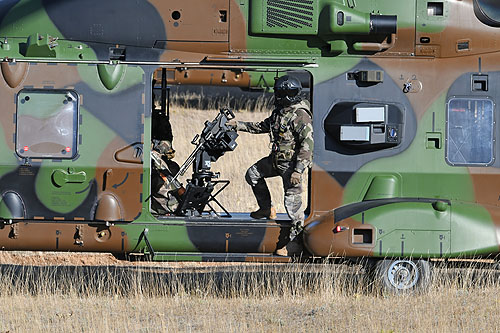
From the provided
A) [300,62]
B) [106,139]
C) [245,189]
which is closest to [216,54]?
[300,62]

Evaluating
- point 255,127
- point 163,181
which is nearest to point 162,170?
point 163,181

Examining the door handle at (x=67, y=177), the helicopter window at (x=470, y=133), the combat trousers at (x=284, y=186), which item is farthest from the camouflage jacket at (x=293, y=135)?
the door handle at (x=67, y=177)

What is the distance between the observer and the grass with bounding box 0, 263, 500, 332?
7.82 meters

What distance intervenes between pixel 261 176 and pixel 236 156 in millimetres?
10961

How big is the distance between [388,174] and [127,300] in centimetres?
308

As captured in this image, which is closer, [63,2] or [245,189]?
[63,2]

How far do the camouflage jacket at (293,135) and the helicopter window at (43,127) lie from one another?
2.15 meters

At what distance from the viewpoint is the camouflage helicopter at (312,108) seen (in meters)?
8.87

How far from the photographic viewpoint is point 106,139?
8.89 metres

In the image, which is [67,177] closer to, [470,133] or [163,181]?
[163,181]

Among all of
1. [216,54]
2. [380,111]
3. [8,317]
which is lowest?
[8,317]

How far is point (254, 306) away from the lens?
883 cm

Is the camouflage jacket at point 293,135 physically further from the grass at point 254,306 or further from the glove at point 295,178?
the grass at point 254,306

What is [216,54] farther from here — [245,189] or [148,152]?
[245,189]
